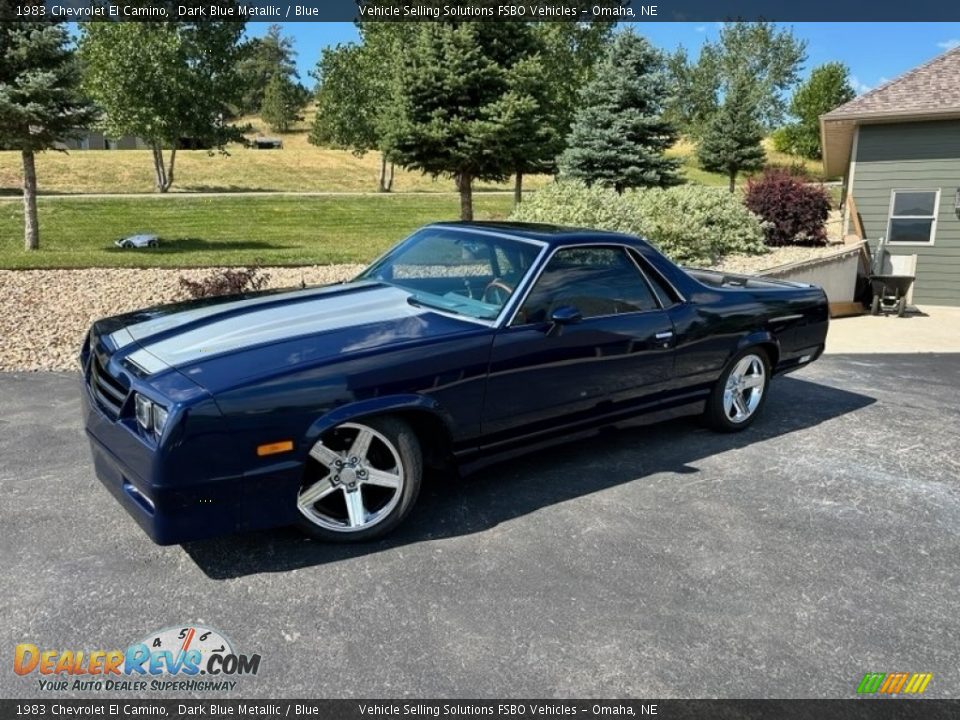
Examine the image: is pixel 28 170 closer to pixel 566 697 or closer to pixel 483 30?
pixel 483 30

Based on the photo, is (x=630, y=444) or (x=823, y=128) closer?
(x=630, y=444)

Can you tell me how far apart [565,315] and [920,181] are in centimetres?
1359

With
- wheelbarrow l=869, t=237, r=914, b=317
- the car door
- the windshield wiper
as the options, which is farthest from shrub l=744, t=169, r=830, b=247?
the windshield wiper

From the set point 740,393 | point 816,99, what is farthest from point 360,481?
point 816,99

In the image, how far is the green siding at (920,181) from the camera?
14.1 meters

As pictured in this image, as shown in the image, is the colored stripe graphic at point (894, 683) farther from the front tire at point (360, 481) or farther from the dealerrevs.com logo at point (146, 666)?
the dealerrevs.com logo at point (146, 666)

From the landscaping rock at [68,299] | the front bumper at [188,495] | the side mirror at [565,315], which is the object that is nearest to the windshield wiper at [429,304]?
the side mirror at [565,315]

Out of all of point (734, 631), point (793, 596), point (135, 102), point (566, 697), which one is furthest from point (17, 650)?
point (135, 102)

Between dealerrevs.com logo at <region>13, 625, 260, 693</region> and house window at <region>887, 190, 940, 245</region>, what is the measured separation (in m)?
15.7

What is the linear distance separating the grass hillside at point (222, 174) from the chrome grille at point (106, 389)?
27.8 metres

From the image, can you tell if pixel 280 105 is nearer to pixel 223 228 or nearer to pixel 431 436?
pixel 223 228

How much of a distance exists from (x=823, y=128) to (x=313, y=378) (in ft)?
50.5

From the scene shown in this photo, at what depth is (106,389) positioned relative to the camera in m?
3.50

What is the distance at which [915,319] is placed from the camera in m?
12.3
